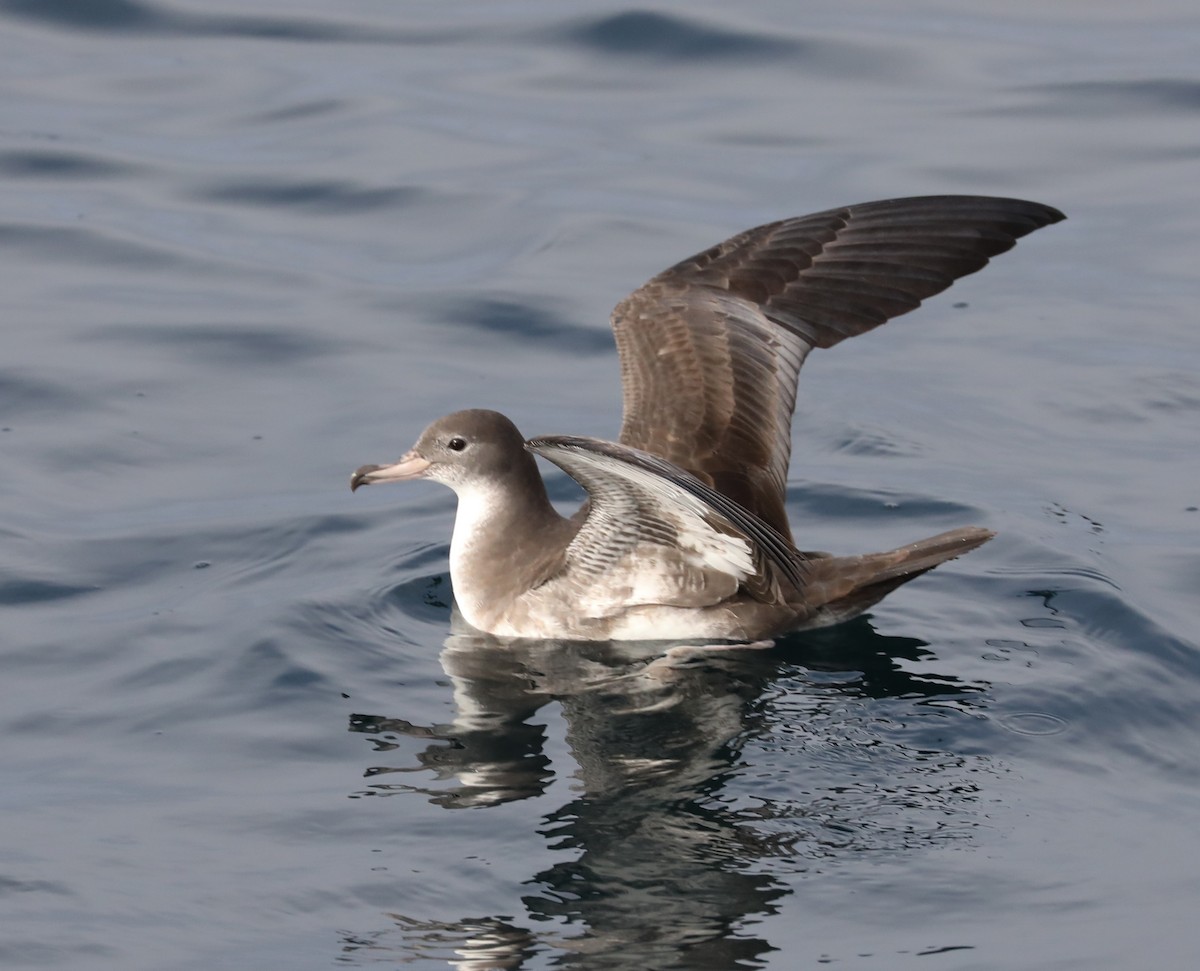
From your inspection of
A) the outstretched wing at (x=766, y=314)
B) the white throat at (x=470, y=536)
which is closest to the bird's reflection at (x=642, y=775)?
the white throat at (x=470, y=536)

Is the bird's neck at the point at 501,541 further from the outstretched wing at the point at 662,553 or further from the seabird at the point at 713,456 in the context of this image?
the outstretched wing at the point at 662,553

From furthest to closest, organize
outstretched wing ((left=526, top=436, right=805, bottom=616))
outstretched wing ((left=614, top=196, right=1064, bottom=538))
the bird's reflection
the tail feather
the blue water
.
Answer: outstretched wing ((left=614, top=196, right=1064, bottom=538)), the tail feather, outstretched wing ((left=526, top=436, right=805, bottom=616)), the blue water, the bird's reflection

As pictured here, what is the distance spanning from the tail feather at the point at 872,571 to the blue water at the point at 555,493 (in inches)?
9.3

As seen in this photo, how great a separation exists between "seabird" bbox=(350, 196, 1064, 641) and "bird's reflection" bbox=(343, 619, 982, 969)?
0.67ft

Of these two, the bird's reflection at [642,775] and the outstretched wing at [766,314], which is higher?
the outstretched wing at [766,314]

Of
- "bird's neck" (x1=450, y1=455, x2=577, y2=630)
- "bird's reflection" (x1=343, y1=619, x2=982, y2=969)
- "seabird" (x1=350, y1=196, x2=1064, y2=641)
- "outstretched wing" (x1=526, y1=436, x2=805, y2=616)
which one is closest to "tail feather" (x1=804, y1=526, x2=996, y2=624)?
"seabird" (x1=350, y1=196, x2=1064, y2=641)

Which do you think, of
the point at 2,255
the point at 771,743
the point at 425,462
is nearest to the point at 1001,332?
the point at 425,462

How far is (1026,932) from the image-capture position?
231 inches

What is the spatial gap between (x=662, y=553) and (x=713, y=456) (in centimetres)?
59

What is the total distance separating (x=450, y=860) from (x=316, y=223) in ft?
28.7

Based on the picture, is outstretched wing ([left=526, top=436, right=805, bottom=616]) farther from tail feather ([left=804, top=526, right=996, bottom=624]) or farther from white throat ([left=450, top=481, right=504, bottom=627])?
white throat ([left=450, top=481, right=504, bottom=627])

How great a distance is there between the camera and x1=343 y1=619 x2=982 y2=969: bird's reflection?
5.88 m

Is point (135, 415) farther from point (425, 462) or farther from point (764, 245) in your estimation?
point (764, 245)

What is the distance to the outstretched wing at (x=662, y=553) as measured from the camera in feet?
24.9
